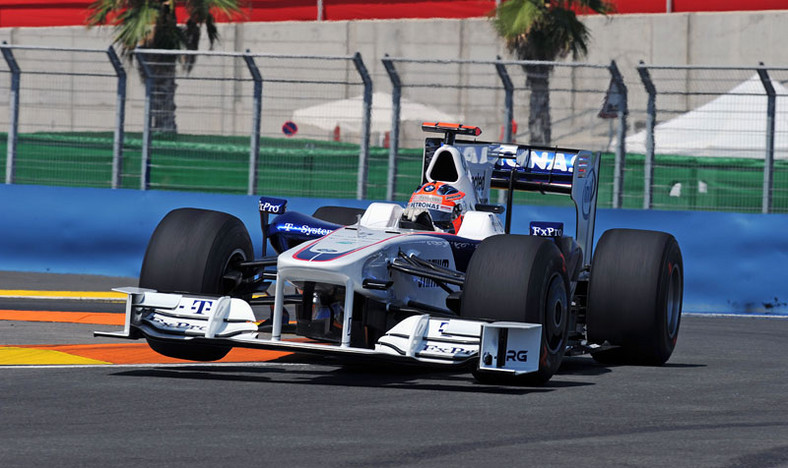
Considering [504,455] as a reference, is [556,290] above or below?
above

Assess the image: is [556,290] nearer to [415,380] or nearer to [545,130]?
[415,380]

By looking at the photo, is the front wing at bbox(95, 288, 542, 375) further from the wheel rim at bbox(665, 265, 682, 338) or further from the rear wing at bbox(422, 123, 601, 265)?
the rear wing at bbox(422, 123, 601, 265)

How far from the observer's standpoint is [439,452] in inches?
222

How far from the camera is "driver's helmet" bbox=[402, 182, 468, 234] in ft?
30.7

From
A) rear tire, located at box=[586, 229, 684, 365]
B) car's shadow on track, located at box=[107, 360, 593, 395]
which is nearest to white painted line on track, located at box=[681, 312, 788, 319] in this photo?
rear tire, located at box=[586, 229, 684, 365]

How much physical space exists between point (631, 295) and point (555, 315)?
3.82 feet

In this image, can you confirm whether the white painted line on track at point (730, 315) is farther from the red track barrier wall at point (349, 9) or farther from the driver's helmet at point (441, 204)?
the red track barrier wall at point (349, 9)

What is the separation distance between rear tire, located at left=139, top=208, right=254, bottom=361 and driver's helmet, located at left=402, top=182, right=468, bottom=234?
4.50 ft

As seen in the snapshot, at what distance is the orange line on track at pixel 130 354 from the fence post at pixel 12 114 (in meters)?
6.85

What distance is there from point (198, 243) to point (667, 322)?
3391 millimetres

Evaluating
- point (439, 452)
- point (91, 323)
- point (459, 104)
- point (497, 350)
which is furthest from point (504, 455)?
point (459, 104)

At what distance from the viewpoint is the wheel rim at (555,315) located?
26.2ft

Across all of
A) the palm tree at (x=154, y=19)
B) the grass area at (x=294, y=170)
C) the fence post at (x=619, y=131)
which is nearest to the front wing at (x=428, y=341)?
the fence post at (x=619, y=131)

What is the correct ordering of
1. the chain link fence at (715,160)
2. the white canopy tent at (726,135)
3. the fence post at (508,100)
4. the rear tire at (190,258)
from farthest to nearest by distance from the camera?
1. the fence post at (508,100)
2. the white canopy tent at (726,135)
3. the chain link fence at (715,160)
4. the rear tire at (190,258)
